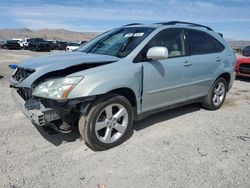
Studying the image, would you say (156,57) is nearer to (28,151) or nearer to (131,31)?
(131,31)

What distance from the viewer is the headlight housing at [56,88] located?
130 inches

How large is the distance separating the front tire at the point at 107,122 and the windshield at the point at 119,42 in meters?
0.80

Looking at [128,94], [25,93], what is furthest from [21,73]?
[128,94]

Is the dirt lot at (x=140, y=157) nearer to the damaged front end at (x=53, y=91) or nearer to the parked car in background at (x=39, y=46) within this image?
the damaged front end at (x=53, y=91)

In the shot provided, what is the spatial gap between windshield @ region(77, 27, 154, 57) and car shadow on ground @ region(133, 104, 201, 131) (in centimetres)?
141

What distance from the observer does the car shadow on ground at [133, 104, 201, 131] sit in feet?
15.7

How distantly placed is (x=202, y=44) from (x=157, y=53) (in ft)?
5.87

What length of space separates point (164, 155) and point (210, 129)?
146 centimetres

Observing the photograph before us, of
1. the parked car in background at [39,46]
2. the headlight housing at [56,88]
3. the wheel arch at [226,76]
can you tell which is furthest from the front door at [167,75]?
the parked car in background at [39,46]

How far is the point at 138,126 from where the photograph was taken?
4734 millimetres

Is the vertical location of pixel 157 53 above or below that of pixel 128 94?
above

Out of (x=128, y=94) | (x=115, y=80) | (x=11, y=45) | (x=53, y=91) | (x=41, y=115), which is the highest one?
(x=115, y=80)

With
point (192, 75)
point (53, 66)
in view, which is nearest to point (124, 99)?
point (53, 66)

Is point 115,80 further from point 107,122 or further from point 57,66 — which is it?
point 57,66
